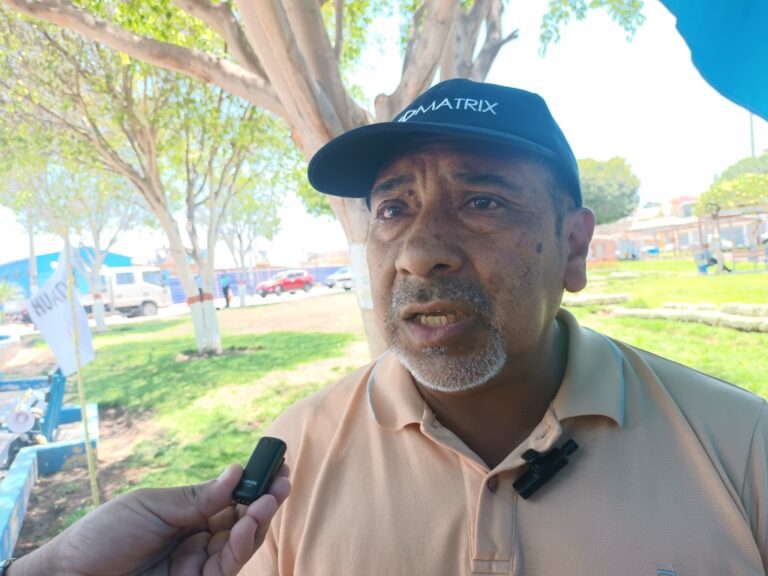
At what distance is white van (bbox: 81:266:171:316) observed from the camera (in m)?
29.6

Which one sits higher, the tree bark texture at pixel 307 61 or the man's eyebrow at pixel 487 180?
the tree bark texture at pixel 307 61

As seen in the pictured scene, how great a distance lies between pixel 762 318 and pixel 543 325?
6.70 metres

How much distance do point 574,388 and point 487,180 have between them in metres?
0.66

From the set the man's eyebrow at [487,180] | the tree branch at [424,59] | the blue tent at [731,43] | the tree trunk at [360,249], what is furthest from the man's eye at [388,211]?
the tree branch at [424,59]

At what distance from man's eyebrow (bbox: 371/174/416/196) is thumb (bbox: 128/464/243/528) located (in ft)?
3.10

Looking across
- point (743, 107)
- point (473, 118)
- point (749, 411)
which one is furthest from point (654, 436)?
point (743, 107)

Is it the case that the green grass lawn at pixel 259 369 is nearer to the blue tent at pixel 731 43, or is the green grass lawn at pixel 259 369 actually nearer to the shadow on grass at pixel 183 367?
the shadow on grass at pixel 183 367

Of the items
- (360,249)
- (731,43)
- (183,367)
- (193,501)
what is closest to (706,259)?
(360,249)

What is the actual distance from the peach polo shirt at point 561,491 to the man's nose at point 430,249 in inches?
15.7

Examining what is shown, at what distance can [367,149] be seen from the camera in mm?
1800

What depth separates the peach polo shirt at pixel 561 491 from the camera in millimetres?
1321

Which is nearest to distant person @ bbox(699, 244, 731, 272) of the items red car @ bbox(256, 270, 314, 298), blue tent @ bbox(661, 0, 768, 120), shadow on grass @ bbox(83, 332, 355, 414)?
shadow on grass @ bbox(83, 332, 355, 414)

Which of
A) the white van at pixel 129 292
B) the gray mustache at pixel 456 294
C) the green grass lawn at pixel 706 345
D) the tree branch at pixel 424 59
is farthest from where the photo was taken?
the white van at pixel 129 292

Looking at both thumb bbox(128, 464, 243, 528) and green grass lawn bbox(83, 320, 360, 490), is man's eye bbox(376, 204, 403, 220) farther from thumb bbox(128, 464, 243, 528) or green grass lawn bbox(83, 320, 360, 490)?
green grass lawn bbox(83, 320, 360, 490)
